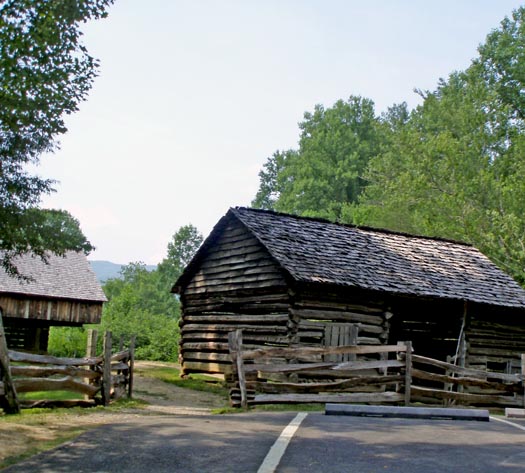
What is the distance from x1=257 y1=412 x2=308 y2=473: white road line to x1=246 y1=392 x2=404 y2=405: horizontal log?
3.03 metres

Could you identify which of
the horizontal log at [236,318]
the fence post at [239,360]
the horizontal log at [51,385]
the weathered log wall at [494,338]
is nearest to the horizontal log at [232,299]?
the horizontal log at [236,318]

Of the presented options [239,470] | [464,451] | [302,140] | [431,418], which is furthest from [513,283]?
[302,140]

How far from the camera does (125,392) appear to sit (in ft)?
52.3

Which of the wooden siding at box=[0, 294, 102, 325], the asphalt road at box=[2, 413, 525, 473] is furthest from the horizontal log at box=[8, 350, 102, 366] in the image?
the wooden siding at box=[0, 294, 102, 325]

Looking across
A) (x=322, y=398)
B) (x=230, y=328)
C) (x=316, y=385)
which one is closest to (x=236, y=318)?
(x=230, y=328)

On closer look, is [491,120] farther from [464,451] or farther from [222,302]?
[464,451]

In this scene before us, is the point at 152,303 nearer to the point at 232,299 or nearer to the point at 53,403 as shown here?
the point at 232,299

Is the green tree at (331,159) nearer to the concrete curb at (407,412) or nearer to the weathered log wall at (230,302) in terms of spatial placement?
the weathered log wall at (230,302)

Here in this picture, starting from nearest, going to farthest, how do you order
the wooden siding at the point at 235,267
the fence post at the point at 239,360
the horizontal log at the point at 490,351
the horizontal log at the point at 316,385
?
the fence post at the point at 239,360
the horizontal log at the point at 316,385
the wooden siding at the point at 235,267
the horizontal log at the point at 490,351

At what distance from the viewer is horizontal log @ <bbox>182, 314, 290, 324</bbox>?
741 inches

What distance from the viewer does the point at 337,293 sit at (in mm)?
19156

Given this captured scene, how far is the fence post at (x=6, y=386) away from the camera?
10.9 meters

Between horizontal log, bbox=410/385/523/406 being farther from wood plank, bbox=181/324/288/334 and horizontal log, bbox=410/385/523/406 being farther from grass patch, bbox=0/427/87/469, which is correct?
grass patch, bbox=0/427/87/469

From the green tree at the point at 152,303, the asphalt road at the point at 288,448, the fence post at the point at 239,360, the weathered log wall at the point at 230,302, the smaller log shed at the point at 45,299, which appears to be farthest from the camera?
the green tree at the point at 152,303
